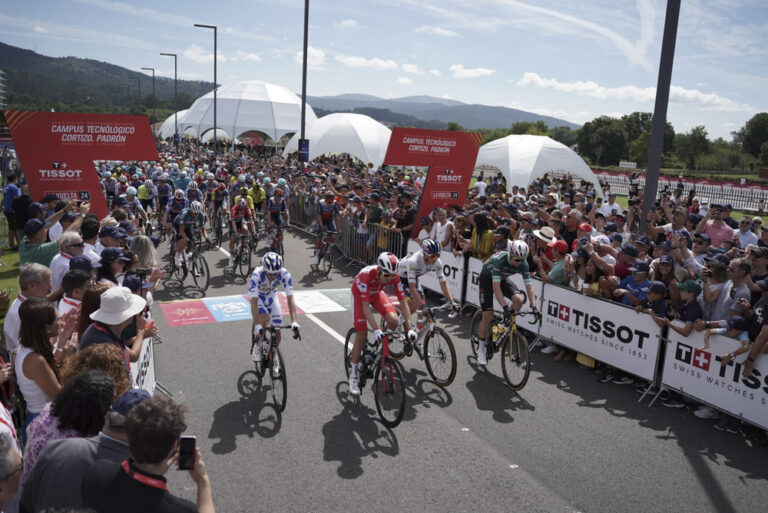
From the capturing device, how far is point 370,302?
7.25m

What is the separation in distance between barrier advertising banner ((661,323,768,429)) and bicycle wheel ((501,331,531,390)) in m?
1.86

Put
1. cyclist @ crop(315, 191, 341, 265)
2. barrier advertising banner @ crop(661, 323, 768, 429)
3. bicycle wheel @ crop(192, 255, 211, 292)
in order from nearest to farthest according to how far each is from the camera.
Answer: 1. barrier advertising banner @ crop(661, 323, 768, 429)
2. bicycle wheel @ crop(192, 255, 211, 292)
3. cyclist @ crop(315, 191, 341, 265)

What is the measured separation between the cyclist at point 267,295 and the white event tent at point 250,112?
55515 millimetres

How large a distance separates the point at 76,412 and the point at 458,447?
13.5 feet

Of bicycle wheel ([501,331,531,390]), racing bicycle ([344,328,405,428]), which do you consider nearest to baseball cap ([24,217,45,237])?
racing bicycle ([344,328,405,428])

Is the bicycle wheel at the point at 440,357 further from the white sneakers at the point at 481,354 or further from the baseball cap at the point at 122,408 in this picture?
the baseball cap at the point at 122,408

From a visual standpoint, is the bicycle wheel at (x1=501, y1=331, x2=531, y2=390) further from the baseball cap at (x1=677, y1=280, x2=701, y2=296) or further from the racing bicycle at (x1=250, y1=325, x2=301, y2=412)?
the racing bicycle at (x1=250, y1=325, x2=301, y2=412)

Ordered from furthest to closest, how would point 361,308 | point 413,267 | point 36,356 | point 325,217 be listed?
1. point 325,217
2. point 413,267
3. point 361,308
4. point 36,356

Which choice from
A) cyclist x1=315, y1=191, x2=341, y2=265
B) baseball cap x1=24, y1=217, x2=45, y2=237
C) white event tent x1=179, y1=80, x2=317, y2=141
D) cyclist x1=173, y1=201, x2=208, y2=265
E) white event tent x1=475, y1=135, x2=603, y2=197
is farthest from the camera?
white event tent x1=179, y1=80, x2=317, y2=141

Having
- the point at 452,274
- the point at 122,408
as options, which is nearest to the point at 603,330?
the point at 452,274

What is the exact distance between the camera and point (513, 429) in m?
6.61

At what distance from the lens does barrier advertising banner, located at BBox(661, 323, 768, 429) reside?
6.43 m

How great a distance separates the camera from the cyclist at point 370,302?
6781 millimetres

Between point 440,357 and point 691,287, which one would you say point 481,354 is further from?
point 691,287
